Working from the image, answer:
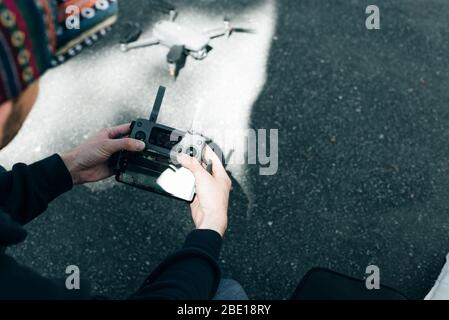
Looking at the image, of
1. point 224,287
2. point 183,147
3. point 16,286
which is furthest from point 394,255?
point 16,286

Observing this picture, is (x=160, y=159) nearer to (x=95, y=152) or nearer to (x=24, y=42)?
(x=95, y=152)

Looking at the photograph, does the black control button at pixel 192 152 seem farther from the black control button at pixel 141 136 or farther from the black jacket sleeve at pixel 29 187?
the black jacket sleeve at pixel 29 187

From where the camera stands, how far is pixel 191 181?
6.85 feet

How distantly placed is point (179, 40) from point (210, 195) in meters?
1.60

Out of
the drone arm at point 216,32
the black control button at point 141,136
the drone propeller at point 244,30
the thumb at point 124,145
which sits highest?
the drone arm at point 216,32

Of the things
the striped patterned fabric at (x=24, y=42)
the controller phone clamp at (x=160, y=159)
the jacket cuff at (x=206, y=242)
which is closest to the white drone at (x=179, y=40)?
the controller phone clamp at (x=160, y=159)

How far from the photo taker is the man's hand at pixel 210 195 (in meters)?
1.84

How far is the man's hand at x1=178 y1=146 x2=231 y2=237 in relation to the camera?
6.04 feet

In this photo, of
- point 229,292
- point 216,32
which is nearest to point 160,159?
point 229,292

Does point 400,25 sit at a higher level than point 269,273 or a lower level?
higher

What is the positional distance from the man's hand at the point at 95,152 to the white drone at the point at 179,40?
3.56 feet

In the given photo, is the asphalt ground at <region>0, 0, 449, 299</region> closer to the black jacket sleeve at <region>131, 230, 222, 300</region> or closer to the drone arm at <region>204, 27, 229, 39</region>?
the drone arm at <region>204, 27, 229, 39</region>

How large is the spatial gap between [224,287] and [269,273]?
73cm

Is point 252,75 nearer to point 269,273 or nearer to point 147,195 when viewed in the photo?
point 147,195
